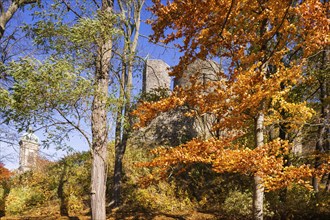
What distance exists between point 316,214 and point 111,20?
9611 mm

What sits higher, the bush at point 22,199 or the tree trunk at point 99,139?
the tree trunk at point 99,139

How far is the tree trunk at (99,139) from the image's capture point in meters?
7.57

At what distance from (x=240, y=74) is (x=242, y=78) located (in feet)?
0.70

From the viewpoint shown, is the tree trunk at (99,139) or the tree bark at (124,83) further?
the tree bark at (124,83)

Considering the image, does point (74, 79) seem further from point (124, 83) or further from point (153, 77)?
point (153, 77)

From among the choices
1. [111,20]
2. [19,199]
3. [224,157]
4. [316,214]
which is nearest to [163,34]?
[111,20]

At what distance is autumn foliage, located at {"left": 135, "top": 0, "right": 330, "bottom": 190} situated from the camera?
20.6ft

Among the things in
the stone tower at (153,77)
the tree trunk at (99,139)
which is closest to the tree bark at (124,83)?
the tree trunk at (99,139)

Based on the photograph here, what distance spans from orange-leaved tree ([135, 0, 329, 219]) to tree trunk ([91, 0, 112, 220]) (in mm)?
1134

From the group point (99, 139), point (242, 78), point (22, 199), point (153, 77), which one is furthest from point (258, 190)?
point (153, 77)

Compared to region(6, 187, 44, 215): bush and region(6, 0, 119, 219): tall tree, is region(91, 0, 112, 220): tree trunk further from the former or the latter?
region(6, 187, 44, 215): bush

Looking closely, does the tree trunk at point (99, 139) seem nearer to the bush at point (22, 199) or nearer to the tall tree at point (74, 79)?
the tall tree at point (74, 79)

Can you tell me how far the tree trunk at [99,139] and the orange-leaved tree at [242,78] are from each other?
1134mm

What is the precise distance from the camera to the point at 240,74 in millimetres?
6789
